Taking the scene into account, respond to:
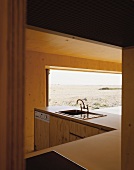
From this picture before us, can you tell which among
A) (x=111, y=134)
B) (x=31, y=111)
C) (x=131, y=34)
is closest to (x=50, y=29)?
(x=131, y=34)

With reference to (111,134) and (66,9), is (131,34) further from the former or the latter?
(111,134)

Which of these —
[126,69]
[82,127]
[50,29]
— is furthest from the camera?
[82,127]

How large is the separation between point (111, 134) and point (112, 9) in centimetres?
132

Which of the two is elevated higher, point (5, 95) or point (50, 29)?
point (50, 29)

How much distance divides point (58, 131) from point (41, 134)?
59 centimetres


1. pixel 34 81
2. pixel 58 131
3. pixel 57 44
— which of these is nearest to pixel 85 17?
pixel 58 131

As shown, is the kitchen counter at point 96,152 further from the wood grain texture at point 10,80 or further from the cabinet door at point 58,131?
the cabinet door at point 58,131

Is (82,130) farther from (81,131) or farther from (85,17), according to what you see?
(85,17)

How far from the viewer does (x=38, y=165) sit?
40.8 inches

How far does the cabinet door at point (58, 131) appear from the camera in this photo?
2.37 metres

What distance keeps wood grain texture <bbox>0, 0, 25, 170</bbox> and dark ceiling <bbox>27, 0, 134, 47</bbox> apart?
0.56 feet

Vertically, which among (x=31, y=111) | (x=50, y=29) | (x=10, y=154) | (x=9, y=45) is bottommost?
(x=31, y=111)

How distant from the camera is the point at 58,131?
2557mm

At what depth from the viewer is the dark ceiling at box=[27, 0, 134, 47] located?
1.52 feet
